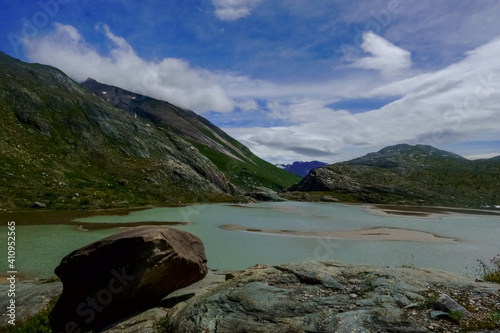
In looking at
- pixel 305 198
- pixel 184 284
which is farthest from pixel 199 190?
pixel 184 284

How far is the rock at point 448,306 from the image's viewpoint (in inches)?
380

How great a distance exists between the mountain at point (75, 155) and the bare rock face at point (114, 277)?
62.3 meters

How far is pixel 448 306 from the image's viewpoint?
984 centimetres

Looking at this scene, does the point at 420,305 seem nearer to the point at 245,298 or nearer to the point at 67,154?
the point at 245,298

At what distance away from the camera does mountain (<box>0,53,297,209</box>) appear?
251 feet

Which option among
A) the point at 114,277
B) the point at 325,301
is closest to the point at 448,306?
the point at 325,301

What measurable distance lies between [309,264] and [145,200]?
9396 cm

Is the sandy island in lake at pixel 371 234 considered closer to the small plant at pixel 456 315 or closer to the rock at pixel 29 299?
the rock at pixel 29 299

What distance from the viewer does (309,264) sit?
1584cm

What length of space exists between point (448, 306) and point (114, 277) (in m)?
14.6

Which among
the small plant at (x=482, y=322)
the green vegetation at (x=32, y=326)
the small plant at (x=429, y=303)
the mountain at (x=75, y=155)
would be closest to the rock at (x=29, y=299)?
the green vegetation at (x=32, y=326)

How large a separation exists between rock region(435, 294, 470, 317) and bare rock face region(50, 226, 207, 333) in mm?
12010

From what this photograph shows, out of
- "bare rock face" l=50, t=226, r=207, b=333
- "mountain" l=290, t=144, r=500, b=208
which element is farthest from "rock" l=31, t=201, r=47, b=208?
"mountain" l=290, t=144, r=500, b=208

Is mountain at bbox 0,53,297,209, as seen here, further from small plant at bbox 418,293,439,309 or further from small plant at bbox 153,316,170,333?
small plant at bbox 418,293,439,309
